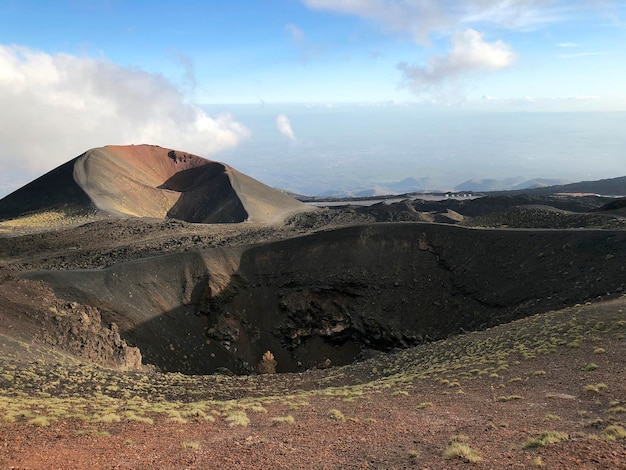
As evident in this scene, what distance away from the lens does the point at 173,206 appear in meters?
89.2

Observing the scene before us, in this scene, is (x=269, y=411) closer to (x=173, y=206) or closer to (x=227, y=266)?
(x=227, y=266)

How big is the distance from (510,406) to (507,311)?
20.5 meters

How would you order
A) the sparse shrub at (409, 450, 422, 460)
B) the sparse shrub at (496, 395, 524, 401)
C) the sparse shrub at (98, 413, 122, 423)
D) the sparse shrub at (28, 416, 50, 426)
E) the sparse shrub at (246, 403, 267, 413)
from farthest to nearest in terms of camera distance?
the sparse shrub at (246, 403, 267, 413), the sparse shrub at (496, 395, 524, 401), the sparse shrub at (98, 413, 122, 423), the sparse shrub at (28, 416, 50, 426), the sparse shrub at (409, 450, 422, 460)

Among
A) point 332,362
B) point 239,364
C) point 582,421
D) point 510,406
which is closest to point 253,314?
point 239,364

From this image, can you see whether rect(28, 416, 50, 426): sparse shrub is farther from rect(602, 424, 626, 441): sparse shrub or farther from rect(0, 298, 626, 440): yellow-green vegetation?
rect(602, 424, 626, 441): sparse shrub

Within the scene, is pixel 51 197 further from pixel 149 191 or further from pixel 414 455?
pixel 414 455

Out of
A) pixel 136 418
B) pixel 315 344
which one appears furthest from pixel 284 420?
pixel 315 344

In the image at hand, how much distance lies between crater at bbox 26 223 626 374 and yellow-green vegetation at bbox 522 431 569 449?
69.4 feet

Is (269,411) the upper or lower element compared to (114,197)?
lower

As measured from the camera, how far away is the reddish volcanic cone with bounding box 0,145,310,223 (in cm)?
7619

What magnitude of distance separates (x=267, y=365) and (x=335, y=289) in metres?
11.0

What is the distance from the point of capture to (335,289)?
4222 centimetres

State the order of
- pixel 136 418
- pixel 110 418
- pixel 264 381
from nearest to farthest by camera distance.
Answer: pixel 110 418
pixel 136 418
pixel 264 381

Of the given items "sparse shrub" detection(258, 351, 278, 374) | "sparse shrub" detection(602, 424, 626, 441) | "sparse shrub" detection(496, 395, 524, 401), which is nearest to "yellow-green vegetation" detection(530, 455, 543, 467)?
"sparse shrub" detection(602, 424, 626, 441)
